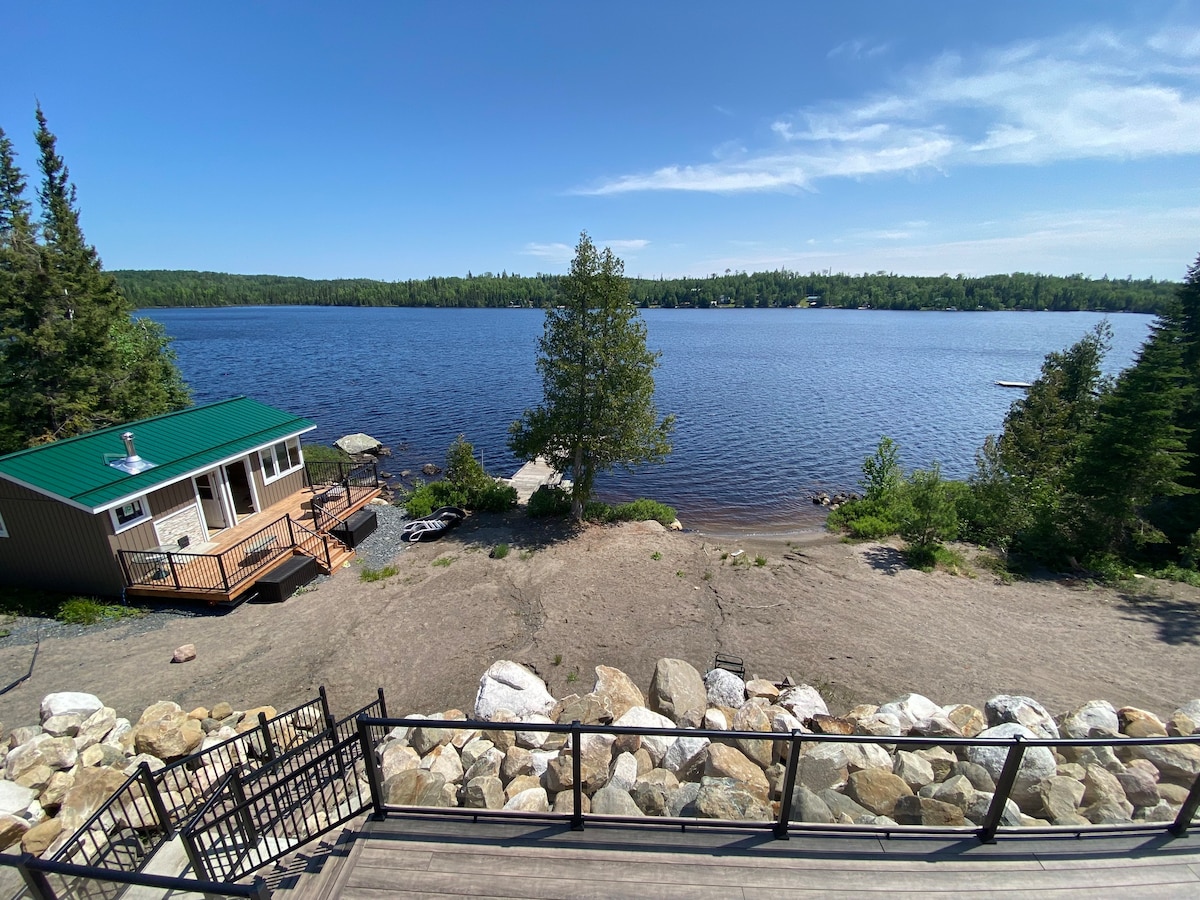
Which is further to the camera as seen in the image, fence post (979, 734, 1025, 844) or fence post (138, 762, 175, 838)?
fence post (138, 762, 175, 838)

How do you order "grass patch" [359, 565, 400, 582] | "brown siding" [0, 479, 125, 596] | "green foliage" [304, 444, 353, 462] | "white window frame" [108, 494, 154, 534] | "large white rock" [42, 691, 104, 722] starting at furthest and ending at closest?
"green foliage" [304, 444, 353, 462]
"grass patch" [359, 565, 400, 582]
"white window frame" [108, 494, 154, 534]
"brown siding" [0, 479, 125, 596]
"large white rock" [42, 691, 104, 722]

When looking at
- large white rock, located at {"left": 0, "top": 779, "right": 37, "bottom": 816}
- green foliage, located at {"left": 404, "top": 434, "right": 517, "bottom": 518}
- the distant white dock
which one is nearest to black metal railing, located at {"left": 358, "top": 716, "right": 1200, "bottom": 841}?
large white rock, located at {"left": 0, "top": 779, "right": 37, "bottom": 816}

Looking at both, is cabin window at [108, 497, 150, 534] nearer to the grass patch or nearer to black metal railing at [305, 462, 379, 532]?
black metal railing at [305, 462, 379, 532]

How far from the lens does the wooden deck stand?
14.6m

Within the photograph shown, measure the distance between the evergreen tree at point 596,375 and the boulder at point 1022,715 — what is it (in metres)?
13.6

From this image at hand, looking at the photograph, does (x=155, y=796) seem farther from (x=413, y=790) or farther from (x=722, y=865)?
(x=722, y=865)

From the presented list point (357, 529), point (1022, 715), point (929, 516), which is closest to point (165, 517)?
point (357, 529)

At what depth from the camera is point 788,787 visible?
4539mm

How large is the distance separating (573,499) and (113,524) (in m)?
14.1

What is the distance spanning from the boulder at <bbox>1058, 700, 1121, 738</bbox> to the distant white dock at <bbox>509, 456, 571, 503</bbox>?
18998mm

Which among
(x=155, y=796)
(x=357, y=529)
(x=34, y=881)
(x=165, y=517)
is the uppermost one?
(x=34, y=881)

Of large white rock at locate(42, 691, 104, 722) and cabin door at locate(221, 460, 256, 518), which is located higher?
cabin door at locate(221, 460, 256, 518)

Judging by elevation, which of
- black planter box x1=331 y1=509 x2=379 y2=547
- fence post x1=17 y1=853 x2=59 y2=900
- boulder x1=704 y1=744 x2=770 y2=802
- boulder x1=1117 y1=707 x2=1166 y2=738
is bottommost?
black planter box x1=331 y1=509 x2=379 y2=547

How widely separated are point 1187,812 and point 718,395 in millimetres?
51645
